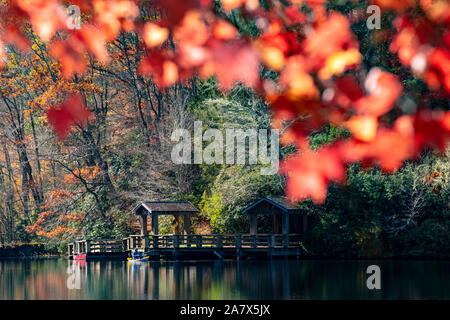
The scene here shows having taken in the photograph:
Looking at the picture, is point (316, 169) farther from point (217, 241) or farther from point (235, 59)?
point (217, 241)

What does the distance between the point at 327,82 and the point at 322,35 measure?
31 cm

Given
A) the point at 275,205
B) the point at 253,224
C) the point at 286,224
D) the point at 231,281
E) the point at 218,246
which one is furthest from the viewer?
the point at 253,224

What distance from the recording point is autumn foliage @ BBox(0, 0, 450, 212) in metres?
3.90

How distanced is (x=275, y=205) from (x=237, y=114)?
186 inches

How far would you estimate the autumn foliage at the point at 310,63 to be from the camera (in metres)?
3.90

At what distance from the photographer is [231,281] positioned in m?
20.2

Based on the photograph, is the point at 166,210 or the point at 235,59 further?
the point at 166,210

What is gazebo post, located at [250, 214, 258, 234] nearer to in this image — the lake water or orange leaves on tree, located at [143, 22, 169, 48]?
the lake water

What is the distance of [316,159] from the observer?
3.92 meters

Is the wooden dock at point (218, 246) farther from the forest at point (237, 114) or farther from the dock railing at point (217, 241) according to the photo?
the forest at point (237, 114)

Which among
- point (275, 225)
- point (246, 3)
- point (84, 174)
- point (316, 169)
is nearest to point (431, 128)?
point (316, 169)

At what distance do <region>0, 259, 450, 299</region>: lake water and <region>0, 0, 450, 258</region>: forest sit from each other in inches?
116
